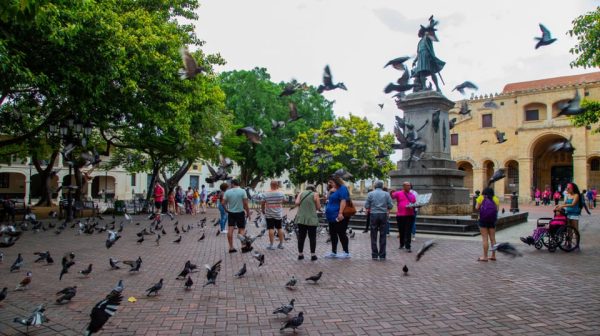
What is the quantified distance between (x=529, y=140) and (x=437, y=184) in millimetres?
36316

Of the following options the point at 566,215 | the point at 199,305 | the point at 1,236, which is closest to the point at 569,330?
the point at 199,305

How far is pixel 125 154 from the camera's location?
33.1 meters

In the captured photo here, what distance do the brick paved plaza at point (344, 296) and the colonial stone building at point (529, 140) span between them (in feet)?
132

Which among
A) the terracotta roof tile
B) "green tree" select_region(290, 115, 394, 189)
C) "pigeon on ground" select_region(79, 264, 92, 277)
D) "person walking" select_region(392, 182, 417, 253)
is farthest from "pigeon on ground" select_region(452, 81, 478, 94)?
the terracotta roof tile

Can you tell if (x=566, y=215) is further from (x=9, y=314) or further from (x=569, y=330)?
(x=9, y=314)

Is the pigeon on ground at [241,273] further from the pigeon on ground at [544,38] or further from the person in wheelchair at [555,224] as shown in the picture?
the pigeon on ground at [544,38]

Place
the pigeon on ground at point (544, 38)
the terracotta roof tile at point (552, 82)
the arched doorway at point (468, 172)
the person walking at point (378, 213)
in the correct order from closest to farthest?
the person walking at point (378, 213)
the pigeon on ground at point (544, 38)
the terracotta roof tile at point (552, 82)
the arched doorway at point (468, 172)

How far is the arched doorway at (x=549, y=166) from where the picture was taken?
48000mm

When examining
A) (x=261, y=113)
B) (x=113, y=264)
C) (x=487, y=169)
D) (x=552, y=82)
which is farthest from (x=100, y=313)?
(x=552, y=82)

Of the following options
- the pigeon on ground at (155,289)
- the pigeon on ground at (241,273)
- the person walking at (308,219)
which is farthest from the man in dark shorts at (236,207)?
the pigeon on ground at (155,289)

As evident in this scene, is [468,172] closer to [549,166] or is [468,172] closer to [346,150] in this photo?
[549,166]

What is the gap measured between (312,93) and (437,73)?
27.8 m

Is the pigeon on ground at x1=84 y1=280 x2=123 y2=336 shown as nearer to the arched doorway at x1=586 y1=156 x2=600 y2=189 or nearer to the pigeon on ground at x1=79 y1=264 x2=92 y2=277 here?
the pigeon on ground at x1=79 y1=264 x2=92 y2=277

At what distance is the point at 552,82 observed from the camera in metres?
51.5
